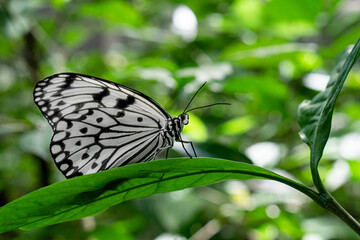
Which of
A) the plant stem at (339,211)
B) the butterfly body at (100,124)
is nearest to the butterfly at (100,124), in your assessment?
the butterfly body at (100,124)

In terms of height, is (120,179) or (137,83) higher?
(120,179)

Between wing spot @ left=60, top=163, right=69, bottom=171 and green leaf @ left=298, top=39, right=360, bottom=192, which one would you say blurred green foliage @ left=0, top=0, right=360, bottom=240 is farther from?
green leaf @ left=298, top=39, right=360, bottom=192

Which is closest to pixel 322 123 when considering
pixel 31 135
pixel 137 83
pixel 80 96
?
pixel 80 96

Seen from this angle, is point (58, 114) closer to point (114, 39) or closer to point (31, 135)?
point (31, 135)

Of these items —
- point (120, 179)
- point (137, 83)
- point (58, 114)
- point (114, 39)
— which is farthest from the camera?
point (114, 39)

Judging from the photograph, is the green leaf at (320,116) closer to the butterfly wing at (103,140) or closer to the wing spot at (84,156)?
the butterfly wing at (103,140)

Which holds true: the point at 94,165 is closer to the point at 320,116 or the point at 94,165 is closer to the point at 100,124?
the point at 100,124

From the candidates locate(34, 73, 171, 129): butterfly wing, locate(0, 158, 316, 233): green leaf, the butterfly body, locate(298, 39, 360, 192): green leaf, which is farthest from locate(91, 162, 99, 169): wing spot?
locate(298, 39, 360, 192): green leaf

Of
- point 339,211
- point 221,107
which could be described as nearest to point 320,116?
point 339,211
